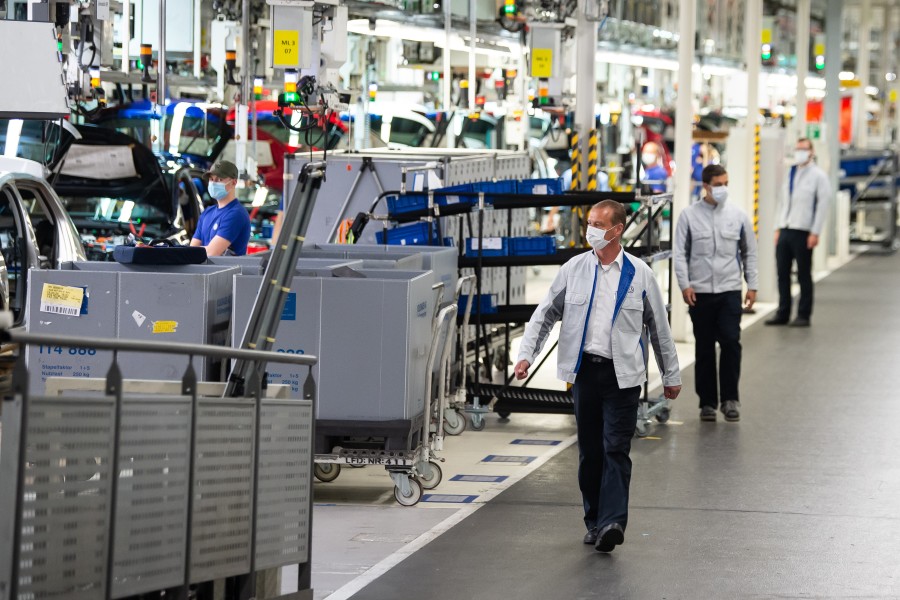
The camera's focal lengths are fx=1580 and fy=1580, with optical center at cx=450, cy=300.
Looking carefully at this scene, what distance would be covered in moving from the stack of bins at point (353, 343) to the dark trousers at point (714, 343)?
12.3ft

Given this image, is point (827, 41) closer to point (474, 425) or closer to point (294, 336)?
point (474, 425)

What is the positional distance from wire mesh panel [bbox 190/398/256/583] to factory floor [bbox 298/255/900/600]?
1151 millimetres

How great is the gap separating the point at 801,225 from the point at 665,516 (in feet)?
32.7

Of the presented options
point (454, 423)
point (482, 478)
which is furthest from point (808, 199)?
point (482, 478)

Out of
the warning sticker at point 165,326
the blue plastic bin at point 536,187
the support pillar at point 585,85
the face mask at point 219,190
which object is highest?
the support pillar at point 585,85

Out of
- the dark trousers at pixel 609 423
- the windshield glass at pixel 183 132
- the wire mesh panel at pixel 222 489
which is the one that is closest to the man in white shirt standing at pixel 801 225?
the windshield glass at pixel 183 132

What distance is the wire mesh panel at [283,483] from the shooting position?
5.68 meters

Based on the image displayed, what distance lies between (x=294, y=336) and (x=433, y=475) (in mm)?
1271

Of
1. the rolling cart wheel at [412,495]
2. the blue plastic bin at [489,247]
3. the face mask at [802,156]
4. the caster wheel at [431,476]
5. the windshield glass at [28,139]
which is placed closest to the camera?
the rolling cart wheel at [412,495]

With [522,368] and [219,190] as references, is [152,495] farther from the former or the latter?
[219,190]

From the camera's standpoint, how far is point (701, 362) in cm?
1143

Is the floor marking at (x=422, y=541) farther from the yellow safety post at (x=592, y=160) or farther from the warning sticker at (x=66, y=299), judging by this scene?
the yellow safety post at (x=592, y=160)

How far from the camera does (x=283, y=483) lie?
19.1 feet

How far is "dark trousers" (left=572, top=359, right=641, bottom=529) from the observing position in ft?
24.0
